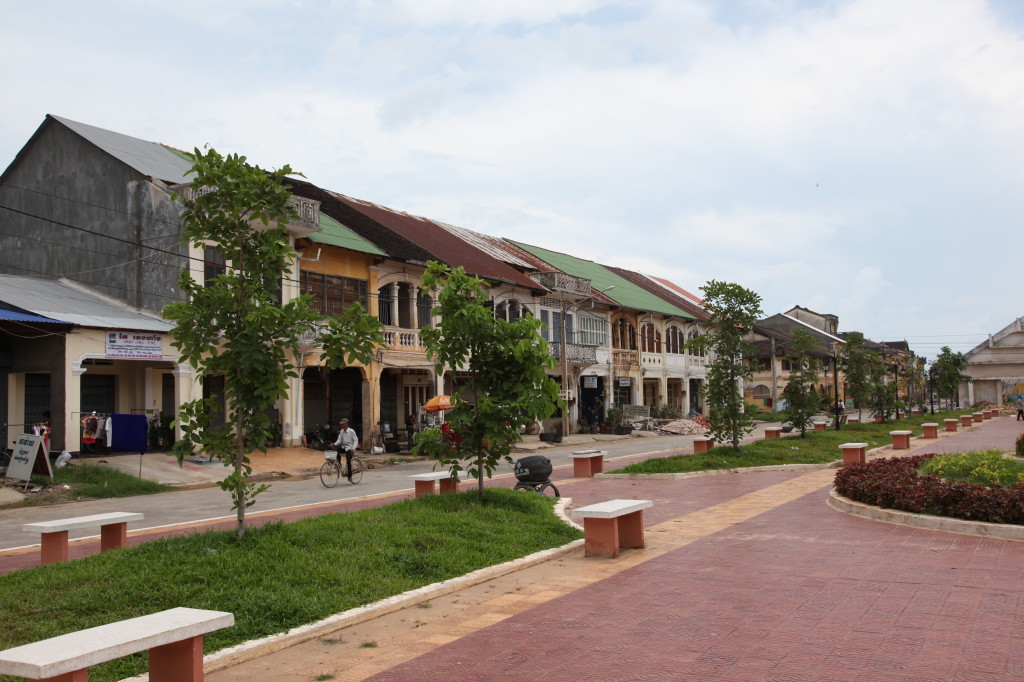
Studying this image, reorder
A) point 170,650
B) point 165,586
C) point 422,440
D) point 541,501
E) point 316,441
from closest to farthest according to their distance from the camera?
point 170,650
point 165,586
point 422,440
point 541,501
point 316,441

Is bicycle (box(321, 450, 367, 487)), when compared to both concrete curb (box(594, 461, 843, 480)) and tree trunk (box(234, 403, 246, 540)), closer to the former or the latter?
concrete curb (box(594, 461, 843, 480))

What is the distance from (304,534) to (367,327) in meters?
2.17

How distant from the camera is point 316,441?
27531 mm

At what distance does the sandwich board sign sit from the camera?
17734mm

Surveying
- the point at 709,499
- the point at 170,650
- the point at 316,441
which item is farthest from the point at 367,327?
the point at 316,441

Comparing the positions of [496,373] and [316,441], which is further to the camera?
[316,441]

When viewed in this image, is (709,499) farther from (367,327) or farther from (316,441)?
(316,441)

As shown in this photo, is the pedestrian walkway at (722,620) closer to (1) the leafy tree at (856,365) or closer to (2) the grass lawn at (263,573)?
(2) the grass lawn at (263,573)

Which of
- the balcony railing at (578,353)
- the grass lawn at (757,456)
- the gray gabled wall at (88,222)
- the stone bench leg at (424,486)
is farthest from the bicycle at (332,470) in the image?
the balcony railing at (578,353)

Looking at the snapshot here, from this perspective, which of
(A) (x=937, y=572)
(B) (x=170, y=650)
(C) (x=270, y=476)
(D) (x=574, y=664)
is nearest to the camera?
(B) (x=170, y=650)

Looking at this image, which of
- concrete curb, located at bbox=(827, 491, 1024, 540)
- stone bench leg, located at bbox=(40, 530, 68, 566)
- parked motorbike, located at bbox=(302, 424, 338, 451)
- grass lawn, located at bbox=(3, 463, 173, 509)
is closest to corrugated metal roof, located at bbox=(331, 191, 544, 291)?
parked motorbike, located at bbox=(302, 424, 338, 451)

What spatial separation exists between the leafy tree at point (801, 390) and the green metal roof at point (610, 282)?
17.4 meters

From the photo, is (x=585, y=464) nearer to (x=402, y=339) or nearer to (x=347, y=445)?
(x=347, y=445)

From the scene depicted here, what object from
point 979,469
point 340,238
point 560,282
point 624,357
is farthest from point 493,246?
point 979,469
